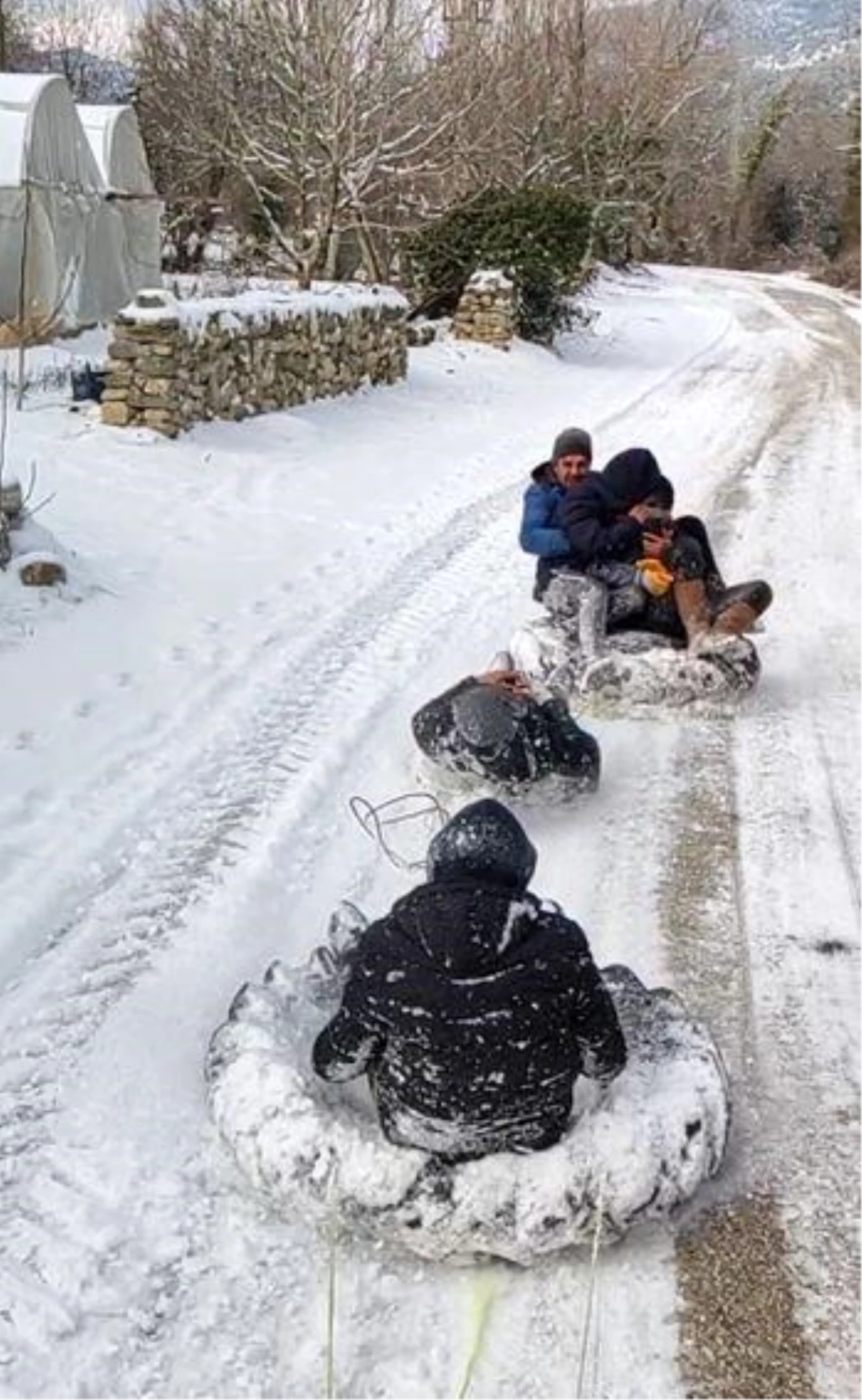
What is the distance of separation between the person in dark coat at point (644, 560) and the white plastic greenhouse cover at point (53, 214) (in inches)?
419

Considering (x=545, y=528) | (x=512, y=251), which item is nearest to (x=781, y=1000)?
(x=545, y=528)

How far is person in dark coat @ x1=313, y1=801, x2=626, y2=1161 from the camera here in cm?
328

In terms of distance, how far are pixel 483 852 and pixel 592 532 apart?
3.76 meters

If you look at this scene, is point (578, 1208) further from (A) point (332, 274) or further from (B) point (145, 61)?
(B) point (145, 61)

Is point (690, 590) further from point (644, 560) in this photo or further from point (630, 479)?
point (630, 479)

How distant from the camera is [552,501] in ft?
23.5

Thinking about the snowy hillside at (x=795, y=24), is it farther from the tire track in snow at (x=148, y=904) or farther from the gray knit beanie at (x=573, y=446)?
the tire track in snow at (x=148, y=904)

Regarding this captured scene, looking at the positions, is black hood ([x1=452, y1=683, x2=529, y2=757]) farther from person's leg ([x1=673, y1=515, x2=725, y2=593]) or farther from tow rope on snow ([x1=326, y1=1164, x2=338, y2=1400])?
tow rope on snow ([x1=326, y1=1164, x2=338, y2=1400])

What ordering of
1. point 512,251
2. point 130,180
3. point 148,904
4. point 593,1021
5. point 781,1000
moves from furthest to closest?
1. point 130,180
2. point 512,251
3. point 148,904
4. point 781,1000
5. point 593,1021

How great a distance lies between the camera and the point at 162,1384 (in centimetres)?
291

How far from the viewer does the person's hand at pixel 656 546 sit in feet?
23.2

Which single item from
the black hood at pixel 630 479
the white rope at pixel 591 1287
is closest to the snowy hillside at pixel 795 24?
the black hood at pixel 630 479

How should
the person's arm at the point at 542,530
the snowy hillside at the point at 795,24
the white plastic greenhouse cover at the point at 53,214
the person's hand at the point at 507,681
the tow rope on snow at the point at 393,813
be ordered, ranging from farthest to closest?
1. the snowy hillside at the point at 795,24
2. the white plastic greenhouse cover at the point at 53,214
3. the person's arm at the point at 542,530
4. the person's hand at the point at 507,681
5. the tow rope on snow at the point at 393,813

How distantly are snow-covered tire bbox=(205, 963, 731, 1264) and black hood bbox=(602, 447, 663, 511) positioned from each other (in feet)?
12.6
